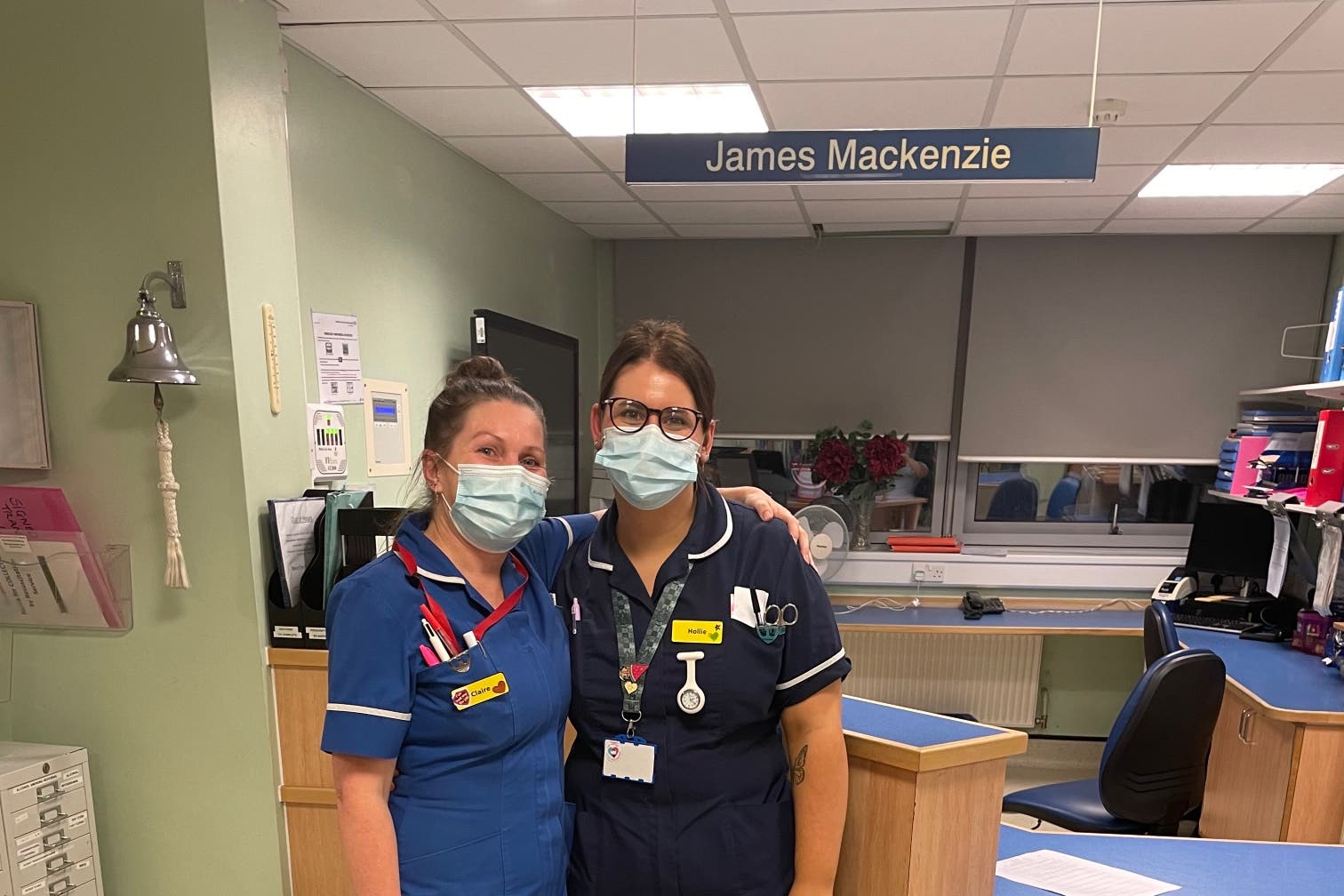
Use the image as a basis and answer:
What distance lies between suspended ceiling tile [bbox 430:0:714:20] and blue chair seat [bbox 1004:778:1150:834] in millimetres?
2560

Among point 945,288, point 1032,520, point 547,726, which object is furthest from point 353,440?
point 1032,520

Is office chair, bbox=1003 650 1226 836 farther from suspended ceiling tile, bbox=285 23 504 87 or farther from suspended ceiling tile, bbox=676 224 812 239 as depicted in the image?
suspended ceiling tile, bbox=676 224 812 239

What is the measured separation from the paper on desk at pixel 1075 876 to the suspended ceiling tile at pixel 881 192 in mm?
2649

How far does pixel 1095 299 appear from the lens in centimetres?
448

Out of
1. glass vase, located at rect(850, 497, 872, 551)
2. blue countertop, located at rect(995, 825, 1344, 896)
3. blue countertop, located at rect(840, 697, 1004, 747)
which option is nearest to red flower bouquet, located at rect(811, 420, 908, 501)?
glass vase, located at rect(850, 497, 872, 551)

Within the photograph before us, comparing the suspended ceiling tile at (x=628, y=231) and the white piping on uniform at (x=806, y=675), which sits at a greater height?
the suspended ceiling tile at (x=628, y=231)

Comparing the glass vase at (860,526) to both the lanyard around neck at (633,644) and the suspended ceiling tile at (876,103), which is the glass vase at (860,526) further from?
the lanyard around neck at (633,644)

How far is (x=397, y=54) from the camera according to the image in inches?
86.0

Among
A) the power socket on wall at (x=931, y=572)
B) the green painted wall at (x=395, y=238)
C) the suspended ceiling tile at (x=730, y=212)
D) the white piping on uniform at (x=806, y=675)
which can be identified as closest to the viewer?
the white piping on uniform at (x=806, y=675)

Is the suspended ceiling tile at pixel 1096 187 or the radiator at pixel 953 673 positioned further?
the radiator at pixel 953 673

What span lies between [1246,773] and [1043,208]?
2.53 m

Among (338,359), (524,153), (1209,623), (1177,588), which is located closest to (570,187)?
(524,153)

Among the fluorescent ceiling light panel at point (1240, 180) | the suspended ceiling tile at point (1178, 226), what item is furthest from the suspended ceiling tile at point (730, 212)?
the suspended ceiling tile at point (1178, 226)

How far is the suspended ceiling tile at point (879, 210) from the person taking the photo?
3713mm
